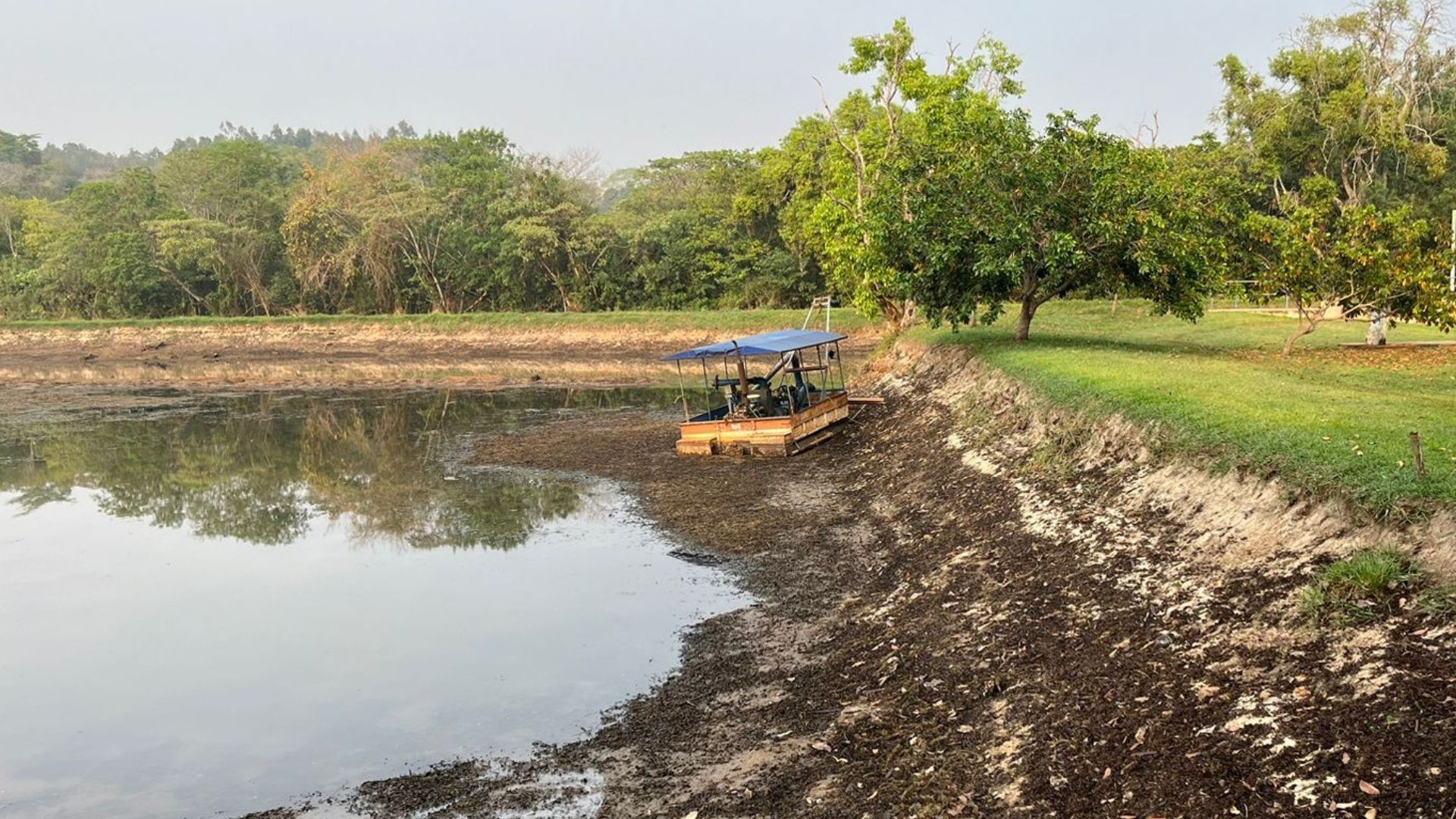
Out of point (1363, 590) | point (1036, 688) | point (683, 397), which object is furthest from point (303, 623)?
point (683, 397)

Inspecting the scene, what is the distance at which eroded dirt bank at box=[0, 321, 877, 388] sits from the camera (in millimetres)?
48656

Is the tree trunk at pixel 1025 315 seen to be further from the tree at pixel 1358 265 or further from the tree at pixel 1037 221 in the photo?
the tree at pixel 1358 265

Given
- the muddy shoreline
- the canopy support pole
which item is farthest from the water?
the canopy support pole

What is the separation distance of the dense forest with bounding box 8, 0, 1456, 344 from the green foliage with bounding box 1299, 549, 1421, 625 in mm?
15774

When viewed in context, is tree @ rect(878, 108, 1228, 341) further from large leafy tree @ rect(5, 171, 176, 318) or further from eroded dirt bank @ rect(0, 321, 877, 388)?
large leafy tree @ rect(5, 171, 176, 318)

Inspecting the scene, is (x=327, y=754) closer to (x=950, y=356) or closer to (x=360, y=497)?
(x=360, y=497)

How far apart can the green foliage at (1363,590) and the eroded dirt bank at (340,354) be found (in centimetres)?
3514

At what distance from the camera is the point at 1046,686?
842 centimetres

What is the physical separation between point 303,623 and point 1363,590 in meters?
11.9

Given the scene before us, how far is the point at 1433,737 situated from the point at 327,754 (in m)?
8.66

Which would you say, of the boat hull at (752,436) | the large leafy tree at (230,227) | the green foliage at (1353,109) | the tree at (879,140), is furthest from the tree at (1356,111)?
the large leafy tree at (230,227)

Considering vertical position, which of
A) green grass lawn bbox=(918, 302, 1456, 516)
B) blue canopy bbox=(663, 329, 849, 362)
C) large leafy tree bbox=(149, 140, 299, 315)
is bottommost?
green grass lawn bbox=(918, 302, 1456, 516)

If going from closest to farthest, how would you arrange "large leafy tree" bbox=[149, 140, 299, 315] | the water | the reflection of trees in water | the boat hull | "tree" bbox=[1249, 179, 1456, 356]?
1. the water
2. the reflection of trees in water
3. "tree" bbox=[1249, 179, 1456, 356]
4. the boat hull
5. "large leafy tree" bbox=[149, 140, 299, 315]

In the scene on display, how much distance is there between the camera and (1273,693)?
7176 mm
